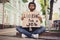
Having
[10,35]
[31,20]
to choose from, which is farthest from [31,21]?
[10,35]

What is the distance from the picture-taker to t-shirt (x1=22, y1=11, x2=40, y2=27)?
1.91m

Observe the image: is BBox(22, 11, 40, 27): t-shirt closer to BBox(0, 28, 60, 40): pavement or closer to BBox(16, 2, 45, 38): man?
BBox(16, 2, 45, 38): man

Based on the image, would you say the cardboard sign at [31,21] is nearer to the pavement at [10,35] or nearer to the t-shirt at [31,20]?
the t-shirt at [31,20]

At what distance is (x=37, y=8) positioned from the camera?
6.31 ft

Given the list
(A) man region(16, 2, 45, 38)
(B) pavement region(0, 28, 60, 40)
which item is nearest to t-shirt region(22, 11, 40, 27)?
(A) man region(16, 2, 45, 38)

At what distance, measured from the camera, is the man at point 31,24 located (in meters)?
1.91

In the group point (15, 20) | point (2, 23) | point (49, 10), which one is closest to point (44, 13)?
point (49, 10)

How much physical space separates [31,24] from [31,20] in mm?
38

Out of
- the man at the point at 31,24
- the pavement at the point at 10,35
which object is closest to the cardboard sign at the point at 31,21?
the man at the point at 31,24

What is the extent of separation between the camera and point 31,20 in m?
1.92

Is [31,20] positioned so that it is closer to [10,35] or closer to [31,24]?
[31,24]

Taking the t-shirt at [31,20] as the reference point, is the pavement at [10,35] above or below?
below

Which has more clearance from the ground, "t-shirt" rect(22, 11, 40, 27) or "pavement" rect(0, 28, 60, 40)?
"t-shirt" rect(22, 11, 40, 27)

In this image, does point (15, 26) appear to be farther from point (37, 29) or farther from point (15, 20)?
point (37, 29)
